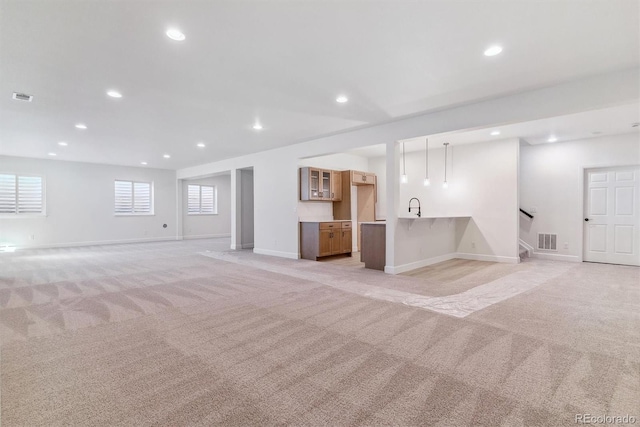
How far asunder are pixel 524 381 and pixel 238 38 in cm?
355

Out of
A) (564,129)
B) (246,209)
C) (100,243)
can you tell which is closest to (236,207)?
(246,209)

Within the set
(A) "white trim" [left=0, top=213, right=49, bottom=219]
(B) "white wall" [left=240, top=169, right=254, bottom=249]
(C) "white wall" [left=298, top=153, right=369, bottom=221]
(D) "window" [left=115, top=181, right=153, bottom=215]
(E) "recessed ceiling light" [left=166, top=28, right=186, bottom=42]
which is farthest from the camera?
(D) "window" [left=115, top=181, right=153, bottom=215]

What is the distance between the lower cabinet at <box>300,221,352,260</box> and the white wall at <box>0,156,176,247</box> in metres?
7.33

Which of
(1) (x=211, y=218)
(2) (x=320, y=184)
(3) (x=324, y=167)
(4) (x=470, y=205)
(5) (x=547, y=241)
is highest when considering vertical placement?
(3) (x=324, y=167)

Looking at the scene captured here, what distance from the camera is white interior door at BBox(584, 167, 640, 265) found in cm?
610

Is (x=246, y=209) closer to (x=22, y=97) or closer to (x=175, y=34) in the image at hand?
(x=22, y=97)

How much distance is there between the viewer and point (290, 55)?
3.08 m

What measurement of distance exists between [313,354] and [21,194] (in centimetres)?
1121

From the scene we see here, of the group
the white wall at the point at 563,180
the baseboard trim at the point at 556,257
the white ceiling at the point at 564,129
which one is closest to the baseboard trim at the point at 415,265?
the baseboard trim at the point at 556,257

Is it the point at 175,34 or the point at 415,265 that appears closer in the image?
the point at 175,34

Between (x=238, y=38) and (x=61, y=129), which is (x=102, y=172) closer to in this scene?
(x=61, y=129)

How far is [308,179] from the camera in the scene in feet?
23.7

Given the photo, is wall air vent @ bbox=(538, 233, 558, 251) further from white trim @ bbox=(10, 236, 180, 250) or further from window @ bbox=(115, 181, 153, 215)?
window @ bbox=(115, 181, 153, 215)

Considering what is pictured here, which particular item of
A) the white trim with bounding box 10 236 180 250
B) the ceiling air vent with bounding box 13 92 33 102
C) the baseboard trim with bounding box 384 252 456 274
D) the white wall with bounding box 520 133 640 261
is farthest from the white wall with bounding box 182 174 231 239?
the white wall with bounding box 520 133 640 261
